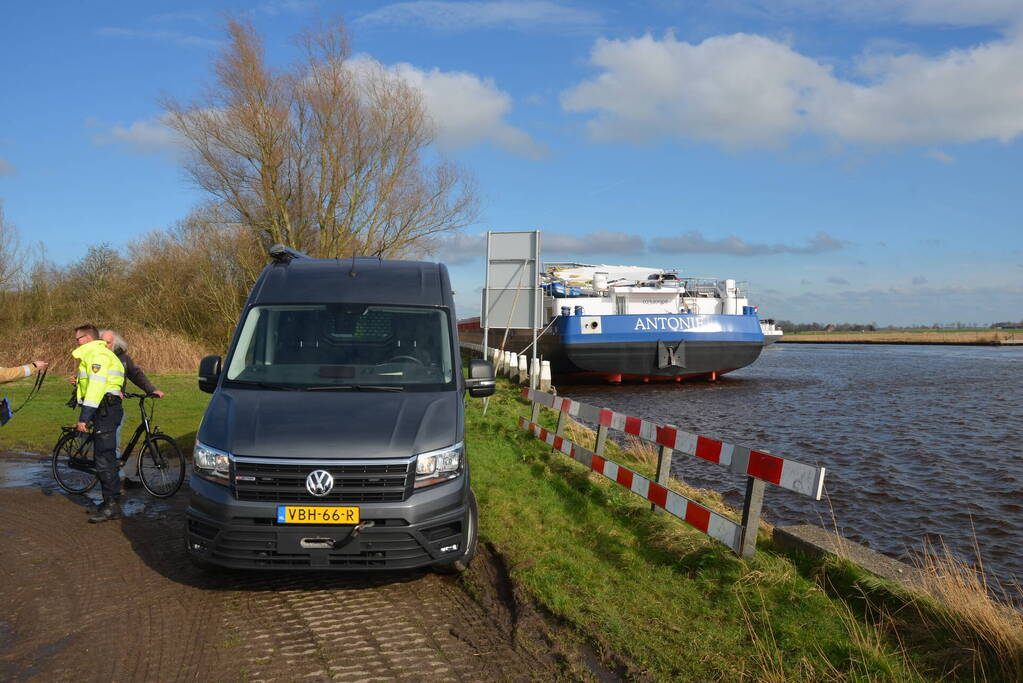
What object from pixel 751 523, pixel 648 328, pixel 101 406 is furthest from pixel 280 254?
pixel 648 328

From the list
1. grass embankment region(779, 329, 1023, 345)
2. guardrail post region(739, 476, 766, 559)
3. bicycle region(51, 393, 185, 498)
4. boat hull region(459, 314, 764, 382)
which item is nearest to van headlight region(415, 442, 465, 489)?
guardrail post region(739, 476, 766, 559)

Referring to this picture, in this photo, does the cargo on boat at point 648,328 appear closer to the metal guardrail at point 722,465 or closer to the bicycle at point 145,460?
the bicycle at point 145,460

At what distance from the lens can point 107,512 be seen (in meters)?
7.45

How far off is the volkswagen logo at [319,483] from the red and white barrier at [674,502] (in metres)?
2.78

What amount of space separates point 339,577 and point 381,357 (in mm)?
1639

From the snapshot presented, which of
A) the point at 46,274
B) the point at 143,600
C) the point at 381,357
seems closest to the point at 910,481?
the point at 381,357

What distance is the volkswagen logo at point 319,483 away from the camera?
5.06m

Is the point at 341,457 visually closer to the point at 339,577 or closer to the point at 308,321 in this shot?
the point at 339,577

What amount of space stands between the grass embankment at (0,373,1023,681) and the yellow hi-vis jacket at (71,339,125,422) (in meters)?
3.71

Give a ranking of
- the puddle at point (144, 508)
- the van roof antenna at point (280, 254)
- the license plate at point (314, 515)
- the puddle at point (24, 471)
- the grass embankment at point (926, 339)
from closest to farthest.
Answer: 1. the license plate at point (314, 515)
2. the van roof antenna at point (280, 254)
3. the puddle at point (144, 508)
4. the puddle at point (24, 471)
5. the grass embankment at point (926, 339)

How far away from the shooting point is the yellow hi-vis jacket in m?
7.59

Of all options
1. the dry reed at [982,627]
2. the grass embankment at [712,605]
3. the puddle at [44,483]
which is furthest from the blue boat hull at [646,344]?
the dry reed at [982,627]

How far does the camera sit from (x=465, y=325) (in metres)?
61.8

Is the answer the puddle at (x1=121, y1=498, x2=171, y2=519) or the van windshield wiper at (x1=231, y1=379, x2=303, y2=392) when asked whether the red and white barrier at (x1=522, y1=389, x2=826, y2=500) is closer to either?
the van windshield wiper at (x1=231, y1=379, x2=303, y2=392)
